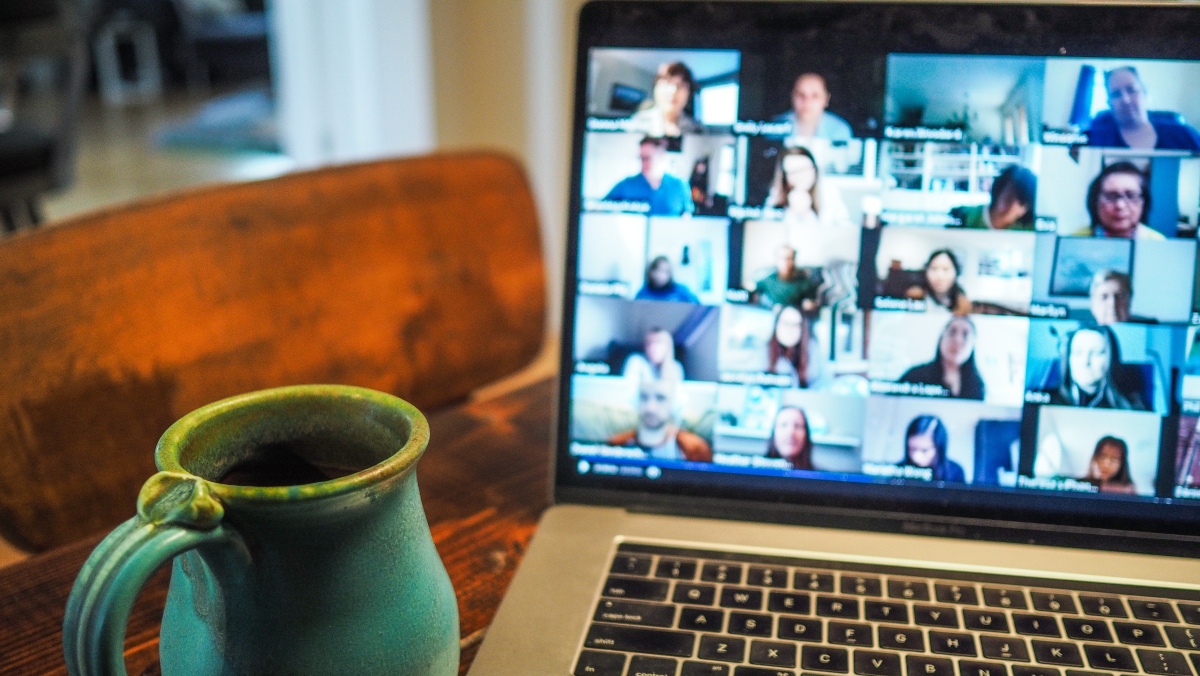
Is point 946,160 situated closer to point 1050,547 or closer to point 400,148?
point 1050,547

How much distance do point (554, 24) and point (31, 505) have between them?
1.43 meters

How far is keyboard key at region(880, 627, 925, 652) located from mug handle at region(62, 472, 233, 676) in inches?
11.4

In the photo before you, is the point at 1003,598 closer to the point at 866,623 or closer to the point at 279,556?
the point at 866,623

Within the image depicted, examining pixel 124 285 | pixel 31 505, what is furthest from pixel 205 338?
pixel 31 505

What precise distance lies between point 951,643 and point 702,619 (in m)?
0.11

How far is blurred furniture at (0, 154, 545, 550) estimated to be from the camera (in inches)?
27.1

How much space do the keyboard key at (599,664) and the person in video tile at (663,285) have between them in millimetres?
198

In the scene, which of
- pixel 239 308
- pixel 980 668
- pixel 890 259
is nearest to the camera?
pixel 980 668

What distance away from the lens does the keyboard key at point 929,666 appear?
0.41 meters

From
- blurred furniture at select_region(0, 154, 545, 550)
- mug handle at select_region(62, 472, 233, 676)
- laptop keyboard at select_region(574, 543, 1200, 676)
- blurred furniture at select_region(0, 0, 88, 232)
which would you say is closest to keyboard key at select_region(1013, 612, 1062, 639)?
laptop keyboard at select_region(574, 543, 1200, 676)

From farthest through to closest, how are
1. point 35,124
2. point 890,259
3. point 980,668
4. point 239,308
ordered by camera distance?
point 35,124 < point 239,308 < point 890,259 < point 980,668

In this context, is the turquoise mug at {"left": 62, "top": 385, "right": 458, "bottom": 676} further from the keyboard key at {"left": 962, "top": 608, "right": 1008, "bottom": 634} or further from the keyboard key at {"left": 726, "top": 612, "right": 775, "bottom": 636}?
the keyboard key at {"left": 962, "top": 608, "right": 1008, "bottom": 634}

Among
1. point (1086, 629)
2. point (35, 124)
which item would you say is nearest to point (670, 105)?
point (1086, 629)

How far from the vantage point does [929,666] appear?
0.41 meters
